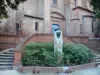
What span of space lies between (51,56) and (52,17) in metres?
17.7

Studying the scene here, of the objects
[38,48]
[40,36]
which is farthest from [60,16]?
[38,48]

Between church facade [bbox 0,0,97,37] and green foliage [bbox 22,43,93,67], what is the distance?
11.6 m

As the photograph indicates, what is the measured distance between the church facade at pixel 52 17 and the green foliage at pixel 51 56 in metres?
11.6

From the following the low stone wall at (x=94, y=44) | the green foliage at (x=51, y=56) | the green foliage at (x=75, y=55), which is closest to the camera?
the green foliage at (x=51, y=56)

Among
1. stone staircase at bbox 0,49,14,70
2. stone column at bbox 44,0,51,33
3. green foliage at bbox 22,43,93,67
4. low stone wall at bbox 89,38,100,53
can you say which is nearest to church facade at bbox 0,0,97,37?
stone column at bbox 44,0,51,33

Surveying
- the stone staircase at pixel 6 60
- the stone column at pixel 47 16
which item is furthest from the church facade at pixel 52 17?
the stone staircase at pixel 6 60

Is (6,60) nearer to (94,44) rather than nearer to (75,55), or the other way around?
(75,55)

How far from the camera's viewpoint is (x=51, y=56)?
38.3ft

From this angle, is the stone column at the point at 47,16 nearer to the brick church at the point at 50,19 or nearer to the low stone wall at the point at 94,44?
the brick church at the point at 50,19

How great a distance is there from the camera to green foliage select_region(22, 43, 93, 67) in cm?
1154

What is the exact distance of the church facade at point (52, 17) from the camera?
2467cm

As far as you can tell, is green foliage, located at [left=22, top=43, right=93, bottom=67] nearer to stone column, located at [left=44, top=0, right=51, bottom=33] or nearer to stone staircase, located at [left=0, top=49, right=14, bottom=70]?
stone staircase, located at [left=0, top=49, right=14, bottom=70]

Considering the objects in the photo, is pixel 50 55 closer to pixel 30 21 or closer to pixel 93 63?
pixel 93 63

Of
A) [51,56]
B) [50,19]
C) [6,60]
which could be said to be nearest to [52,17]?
[50,19]
